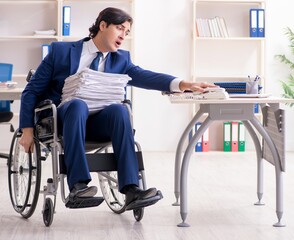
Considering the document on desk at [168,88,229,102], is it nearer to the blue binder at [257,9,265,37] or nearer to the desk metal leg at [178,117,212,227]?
the desk metal leg at [178,117,212,227]

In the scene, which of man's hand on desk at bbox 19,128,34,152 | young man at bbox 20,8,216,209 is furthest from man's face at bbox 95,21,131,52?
man's hand on desk at bbox 19,128,34,152

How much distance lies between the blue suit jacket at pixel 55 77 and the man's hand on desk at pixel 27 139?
0.09ft

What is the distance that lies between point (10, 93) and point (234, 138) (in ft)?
8.29

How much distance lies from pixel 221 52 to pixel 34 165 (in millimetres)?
3890

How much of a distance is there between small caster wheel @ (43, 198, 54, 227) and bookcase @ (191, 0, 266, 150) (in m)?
3.78

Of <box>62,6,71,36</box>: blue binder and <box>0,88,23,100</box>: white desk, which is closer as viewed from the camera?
<box>0,88,23,100</box>: white desk

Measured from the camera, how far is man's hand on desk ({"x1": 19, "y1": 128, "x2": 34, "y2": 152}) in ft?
11.1

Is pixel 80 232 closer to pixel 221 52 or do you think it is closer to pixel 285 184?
pixel 285 184

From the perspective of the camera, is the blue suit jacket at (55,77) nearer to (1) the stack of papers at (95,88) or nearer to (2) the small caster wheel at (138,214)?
(1) the stack of papers at (95,88)

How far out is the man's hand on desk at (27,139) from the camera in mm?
3398

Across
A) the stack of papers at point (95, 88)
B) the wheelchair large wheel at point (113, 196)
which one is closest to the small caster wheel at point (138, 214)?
the wheelchair large wheel at point (113, 196)

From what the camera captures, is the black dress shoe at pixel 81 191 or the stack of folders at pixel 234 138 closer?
the black dress shoe at pixel 81 191

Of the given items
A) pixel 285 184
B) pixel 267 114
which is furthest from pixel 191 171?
pixel 267 114

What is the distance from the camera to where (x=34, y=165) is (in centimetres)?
350
